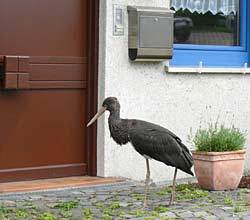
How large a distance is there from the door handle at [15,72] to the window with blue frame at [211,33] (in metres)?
2.10

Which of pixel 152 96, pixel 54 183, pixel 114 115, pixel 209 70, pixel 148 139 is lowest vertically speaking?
pixel 54 183

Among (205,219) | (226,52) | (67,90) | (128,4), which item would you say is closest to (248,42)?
(226,52)

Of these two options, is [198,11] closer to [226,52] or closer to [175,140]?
[226,52]

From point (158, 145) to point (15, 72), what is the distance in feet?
6.30

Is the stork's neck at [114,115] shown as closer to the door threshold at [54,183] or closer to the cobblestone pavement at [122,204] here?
the cobblestone pavement at [122,204]

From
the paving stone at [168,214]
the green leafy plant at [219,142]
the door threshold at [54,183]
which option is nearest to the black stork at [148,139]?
the paving stone at [168,214]

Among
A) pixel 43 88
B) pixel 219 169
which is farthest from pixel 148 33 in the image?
pixel 219 169

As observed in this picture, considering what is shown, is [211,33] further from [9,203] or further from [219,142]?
[9,203]

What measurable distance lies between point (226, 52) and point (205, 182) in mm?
2352

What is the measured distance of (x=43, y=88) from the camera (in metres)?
8.29

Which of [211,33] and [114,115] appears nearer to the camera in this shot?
[114,115]

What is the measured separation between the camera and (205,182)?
821cm

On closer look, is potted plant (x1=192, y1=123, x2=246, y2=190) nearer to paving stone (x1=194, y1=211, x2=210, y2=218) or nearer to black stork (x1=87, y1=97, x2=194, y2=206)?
black stork (x1=87, y1=97, x2=194, y2=206)

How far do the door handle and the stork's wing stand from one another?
1548mm
